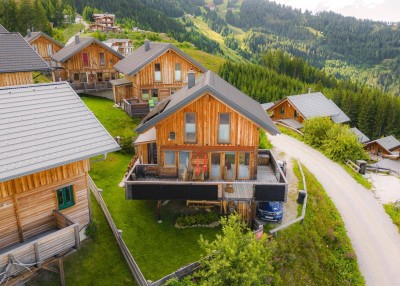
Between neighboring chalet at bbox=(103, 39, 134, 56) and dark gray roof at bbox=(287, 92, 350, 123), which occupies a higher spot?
neighboring chalet at bbox=(103, 39, 134, 56)

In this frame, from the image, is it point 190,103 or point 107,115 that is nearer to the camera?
point 190,103

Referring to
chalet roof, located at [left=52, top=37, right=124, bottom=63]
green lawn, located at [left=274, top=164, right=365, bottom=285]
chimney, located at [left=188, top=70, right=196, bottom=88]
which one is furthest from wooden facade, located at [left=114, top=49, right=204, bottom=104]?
green lawn, located at [left=274, top=164, right=365, bottom=285]

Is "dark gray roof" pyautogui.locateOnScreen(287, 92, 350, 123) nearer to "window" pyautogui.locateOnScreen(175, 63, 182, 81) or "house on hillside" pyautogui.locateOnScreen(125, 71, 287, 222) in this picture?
"window" pyautogui.locateOnScreen(175, 63, 182, 81)

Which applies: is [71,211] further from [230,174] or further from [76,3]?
[76,3]

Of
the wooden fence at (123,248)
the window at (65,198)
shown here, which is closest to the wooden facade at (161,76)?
the wooden fence at (123,248)

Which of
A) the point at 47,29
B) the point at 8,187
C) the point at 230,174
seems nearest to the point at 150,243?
the point at 230,174
